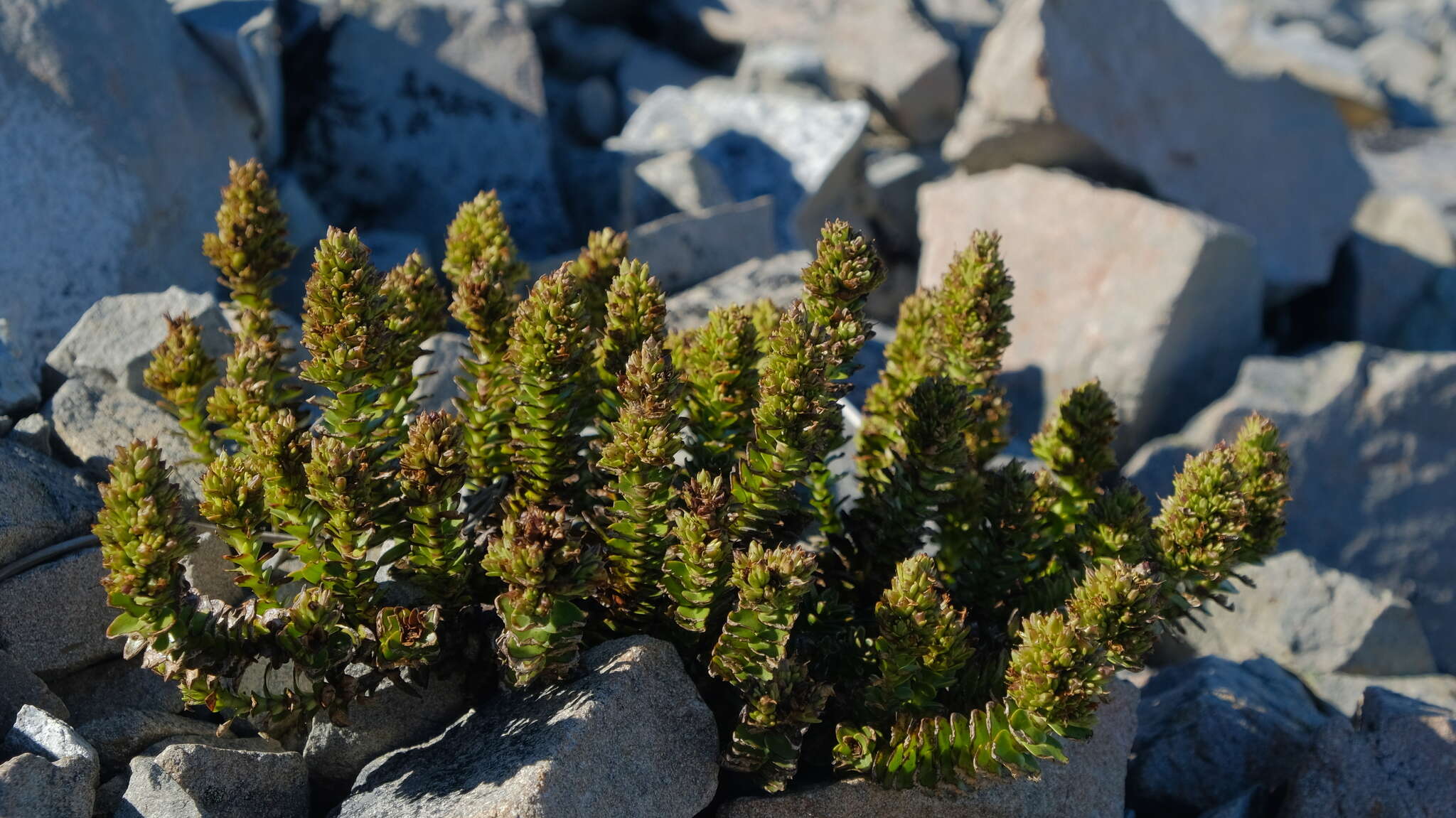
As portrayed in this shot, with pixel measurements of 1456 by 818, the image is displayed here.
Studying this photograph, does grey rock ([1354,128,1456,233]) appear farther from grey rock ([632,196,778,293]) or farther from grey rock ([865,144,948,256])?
grey rock ([632,196,778,293])

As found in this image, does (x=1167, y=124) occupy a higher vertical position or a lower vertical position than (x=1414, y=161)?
higher

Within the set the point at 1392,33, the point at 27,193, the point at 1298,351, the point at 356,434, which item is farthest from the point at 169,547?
the point at 1392,33

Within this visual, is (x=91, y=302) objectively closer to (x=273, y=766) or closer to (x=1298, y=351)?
(x=273, y=766)

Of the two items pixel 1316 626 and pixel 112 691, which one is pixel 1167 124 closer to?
pixel 1316 626

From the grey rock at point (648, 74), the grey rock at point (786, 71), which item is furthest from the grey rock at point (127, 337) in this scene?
the grey rock at point (786, 71)

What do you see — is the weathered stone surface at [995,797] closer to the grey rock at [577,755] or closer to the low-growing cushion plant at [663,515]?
the low-growing cushion plant at [663,515]

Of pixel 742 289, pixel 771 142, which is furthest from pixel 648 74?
pixel 742 289
